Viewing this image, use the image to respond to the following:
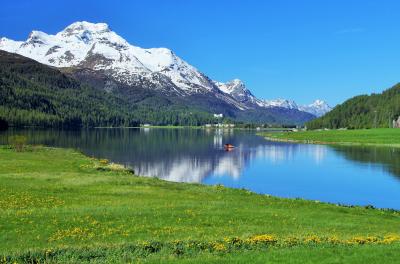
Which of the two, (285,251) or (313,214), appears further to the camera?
(313,214)

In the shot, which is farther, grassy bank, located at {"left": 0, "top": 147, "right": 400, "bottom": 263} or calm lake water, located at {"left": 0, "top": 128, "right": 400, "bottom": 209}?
calm lake water, located at {"left": 0, "top": 128, "right": 400, "bottom": 209}

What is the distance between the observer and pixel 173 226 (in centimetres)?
3691

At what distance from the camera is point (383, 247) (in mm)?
28766

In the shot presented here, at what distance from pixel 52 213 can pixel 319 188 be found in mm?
59272

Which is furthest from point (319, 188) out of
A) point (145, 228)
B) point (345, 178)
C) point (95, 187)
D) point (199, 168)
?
point (145, 228)

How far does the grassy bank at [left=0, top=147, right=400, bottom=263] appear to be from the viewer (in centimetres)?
2639

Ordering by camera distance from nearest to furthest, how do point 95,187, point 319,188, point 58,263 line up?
1. point 58,263
2. point 95,187
3. point 319,188

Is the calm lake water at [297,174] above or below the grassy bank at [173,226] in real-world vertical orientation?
below

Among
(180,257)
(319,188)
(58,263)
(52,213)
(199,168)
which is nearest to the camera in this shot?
(58,263)

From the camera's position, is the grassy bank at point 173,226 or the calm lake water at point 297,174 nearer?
the grassy bank at point 173,226

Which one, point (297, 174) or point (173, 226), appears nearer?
point (173, 226)

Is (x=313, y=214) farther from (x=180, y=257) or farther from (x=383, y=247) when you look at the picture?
(x=180, y=257)

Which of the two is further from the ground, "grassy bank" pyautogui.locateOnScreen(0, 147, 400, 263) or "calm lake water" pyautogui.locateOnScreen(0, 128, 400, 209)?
"grassy bank" pyautogui.locateOnScreen(0, 147, 400, 263)

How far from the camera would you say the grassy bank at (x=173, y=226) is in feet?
86.6
